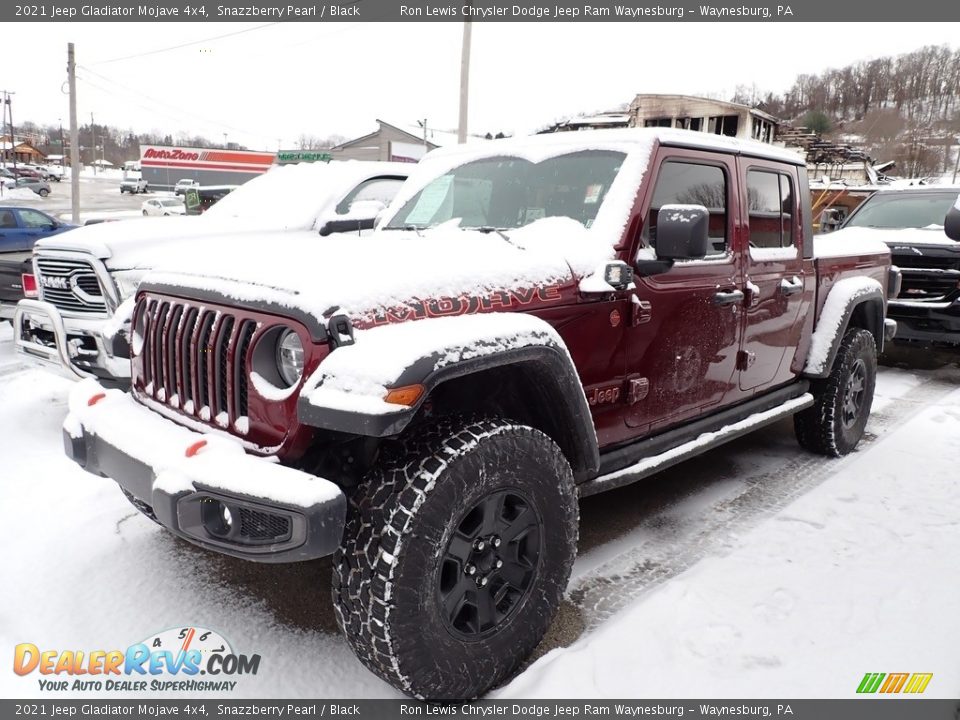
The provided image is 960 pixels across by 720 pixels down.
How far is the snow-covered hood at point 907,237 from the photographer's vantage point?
7.56m

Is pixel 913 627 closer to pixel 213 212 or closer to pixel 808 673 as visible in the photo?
pixel 808 673

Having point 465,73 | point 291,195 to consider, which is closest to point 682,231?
point 291,195

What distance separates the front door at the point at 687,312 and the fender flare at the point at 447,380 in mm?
470

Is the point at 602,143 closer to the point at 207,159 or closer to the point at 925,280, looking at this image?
the point at 925,280

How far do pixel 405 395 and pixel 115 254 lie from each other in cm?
409

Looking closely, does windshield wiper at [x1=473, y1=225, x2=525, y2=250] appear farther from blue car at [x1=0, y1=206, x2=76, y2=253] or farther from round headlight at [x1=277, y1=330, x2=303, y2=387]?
blue car at [x1=0, y1=206, x2=76, y2=253]

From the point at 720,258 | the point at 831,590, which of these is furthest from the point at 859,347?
the point at 831,590

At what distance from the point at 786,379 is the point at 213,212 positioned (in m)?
5.43

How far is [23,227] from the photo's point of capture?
1273cm

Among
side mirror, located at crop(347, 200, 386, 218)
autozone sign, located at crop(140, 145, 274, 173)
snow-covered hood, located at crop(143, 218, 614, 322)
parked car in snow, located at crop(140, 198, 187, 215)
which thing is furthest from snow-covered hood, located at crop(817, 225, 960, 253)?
autozone sign, located at crop(140, 145, 274, 173)

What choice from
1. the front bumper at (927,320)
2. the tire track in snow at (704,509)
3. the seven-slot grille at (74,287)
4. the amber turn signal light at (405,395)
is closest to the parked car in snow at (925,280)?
the front bumper at (927,320)

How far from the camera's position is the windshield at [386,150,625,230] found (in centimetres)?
308

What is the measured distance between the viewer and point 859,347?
4.75 metres

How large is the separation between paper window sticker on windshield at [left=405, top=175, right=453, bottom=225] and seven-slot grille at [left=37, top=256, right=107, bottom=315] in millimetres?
2745
